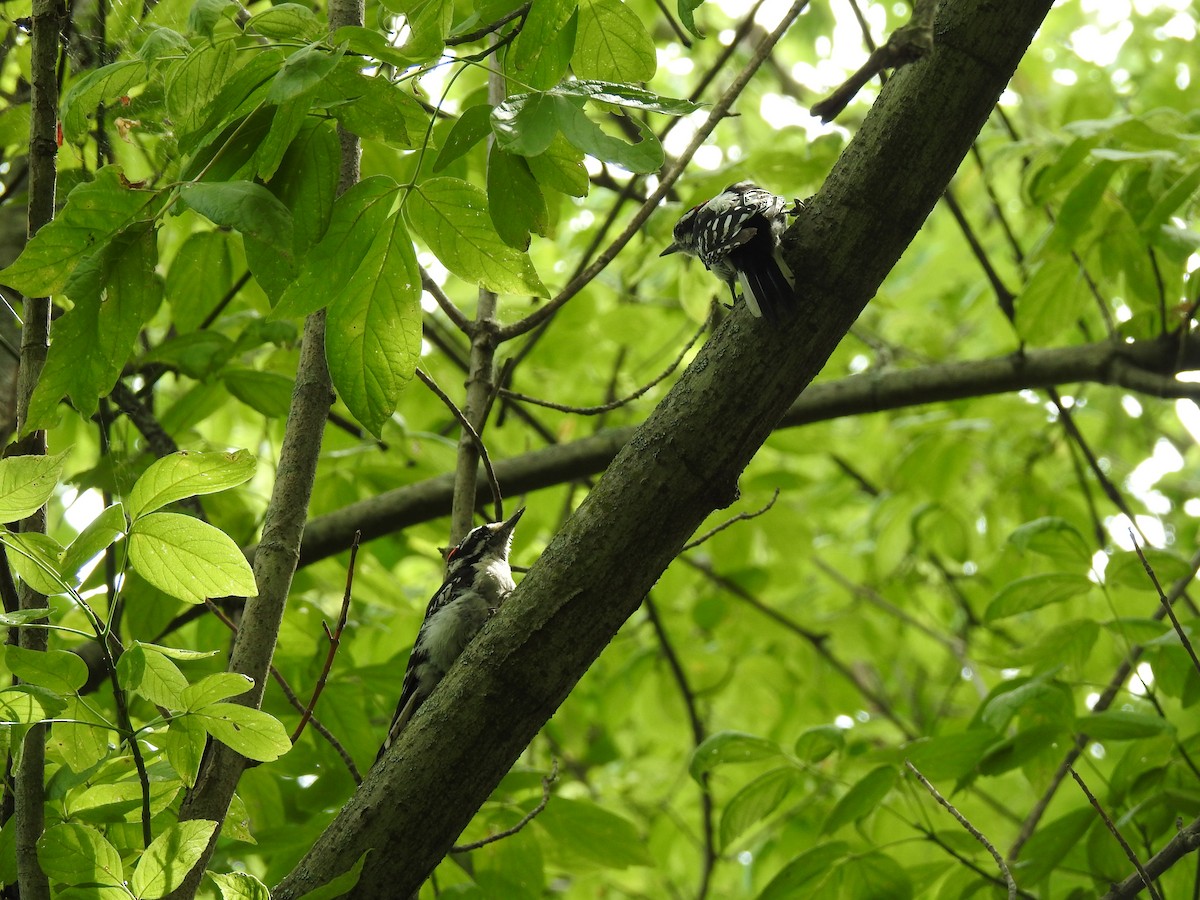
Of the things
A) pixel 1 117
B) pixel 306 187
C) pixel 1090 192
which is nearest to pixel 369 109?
pixel 306 187

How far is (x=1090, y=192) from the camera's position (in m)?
3.24

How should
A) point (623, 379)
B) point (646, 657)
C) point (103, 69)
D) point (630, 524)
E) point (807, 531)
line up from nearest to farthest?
1. point (630, 524)
2. point (103, 69)
3. point (807, 531)
4. point (646, 657)
5. point (623, 379)

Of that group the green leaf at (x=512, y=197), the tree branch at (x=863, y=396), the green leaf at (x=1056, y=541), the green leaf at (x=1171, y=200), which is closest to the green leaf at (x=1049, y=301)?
the tree branch at (x=863, y=396)

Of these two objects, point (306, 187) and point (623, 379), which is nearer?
point (306, 187)

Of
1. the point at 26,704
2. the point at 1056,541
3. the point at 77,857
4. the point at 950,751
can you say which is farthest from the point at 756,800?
the point at 26,704

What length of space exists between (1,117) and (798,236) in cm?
226

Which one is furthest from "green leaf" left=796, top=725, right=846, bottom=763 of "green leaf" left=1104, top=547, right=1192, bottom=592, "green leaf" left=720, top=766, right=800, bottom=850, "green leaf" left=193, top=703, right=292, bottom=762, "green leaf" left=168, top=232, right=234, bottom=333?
"green leaf" left=168, top=232, right=234, bottom=333

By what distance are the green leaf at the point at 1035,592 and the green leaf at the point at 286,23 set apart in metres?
2.38

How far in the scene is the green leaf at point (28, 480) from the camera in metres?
A: 1.68

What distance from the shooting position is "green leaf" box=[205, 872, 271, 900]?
5.48 feet

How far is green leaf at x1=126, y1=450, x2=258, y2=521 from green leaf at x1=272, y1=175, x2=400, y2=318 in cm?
32

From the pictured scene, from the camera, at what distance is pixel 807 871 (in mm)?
2881

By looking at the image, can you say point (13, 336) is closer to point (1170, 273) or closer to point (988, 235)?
point (1170, 273)

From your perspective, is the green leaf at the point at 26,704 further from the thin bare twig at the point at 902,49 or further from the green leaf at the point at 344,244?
the thin bare twig at the point at 902,49
